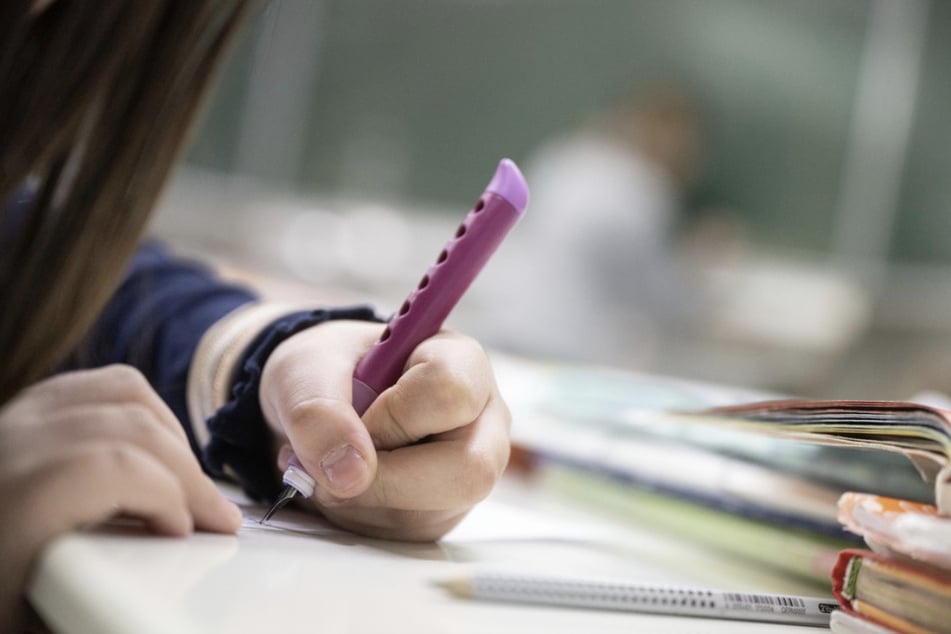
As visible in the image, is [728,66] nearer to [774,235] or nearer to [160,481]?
[774,235]

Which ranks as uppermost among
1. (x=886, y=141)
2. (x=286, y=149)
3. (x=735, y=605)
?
(x=886, y=141)

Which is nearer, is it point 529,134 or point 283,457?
point 283,457

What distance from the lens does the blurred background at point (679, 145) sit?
2912 mm

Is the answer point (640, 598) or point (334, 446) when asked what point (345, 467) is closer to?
point (334, 446)

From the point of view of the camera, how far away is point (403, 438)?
38cm

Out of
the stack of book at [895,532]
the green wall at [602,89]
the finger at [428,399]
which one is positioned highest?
the green wall at [602,89]

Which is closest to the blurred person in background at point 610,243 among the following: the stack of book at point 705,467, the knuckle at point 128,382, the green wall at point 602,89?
the green wall at point 602,89

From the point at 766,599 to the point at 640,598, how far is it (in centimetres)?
5

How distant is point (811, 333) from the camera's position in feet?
9.75

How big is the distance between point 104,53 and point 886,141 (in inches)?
120

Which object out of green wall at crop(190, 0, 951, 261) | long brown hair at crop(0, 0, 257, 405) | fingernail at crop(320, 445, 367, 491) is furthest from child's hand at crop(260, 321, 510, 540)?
green wall at crop(190, 0, 951, 261)

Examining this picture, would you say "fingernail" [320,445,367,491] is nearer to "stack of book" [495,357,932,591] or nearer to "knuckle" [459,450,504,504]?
"knuckle" [459,450,504,504]

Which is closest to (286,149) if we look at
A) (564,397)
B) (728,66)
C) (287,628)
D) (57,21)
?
(728,66)

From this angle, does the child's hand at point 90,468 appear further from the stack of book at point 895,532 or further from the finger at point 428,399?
the stack of book at point 895,532
